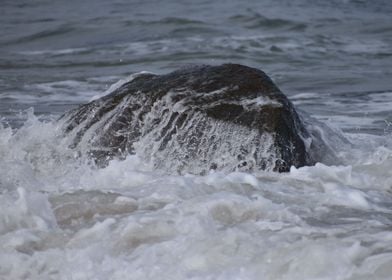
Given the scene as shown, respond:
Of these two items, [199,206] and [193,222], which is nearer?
[193,222]

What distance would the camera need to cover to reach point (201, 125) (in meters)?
6.00

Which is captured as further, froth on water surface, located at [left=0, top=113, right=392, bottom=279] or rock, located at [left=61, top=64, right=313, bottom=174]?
rock, located at [left=61, top=64, right=313, bottom=174]

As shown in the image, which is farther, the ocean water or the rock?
the rock

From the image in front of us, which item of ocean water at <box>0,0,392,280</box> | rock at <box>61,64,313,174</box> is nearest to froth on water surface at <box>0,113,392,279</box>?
ocean water at <box>0,0,392,280</box>

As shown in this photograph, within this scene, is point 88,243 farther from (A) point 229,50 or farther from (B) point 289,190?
(A) point 229,50

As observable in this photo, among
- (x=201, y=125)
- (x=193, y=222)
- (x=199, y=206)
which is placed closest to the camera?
(x=193, y=222)

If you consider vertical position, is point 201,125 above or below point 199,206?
above

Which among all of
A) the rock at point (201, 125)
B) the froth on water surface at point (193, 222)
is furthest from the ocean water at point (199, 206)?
the rock at point (201, 125)

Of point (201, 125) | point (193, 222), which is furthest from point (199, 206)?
point (201, 125)

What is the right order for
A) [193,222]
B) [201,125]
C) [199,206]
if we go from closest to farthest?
[193,222]
[199,206]
[201,125]

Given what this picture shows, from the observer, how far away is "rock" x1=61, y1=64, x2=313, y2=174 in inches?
231

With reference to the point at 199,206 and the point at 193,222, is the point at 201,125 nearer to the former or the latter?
the point at 199,206

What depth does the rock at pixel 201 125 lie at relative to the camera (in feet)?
19.2

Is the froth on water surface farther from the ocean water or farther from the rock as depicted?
the rock
